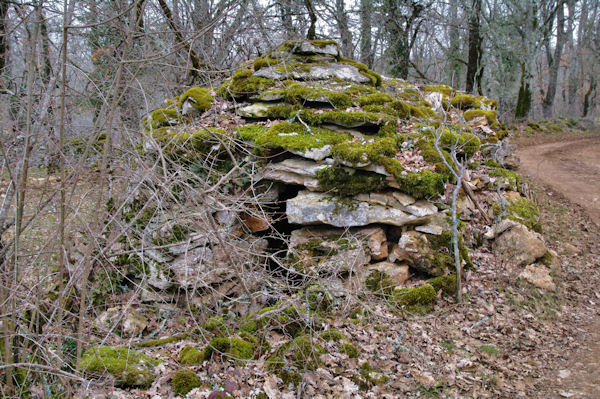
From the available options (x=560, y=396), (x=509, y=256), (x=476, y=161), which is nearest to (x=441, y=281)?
(x=509, y=256)

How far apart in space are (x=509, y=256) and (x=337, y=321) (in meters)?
3.32

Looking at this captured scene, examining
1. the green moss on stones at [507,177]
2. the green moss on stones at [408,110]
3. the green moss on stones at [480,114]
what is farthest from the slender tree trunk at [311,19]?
the green moss on stones at [507,177]

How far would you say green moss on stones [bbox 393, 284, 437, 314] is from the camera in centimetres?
550

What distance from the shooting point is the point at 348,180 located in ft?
20.8

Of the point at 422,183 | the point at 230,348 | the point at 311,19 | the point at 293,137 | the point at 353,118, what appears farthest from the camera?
the point at 311,19

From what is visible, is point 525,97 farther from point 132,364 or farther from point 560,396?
point 132,364

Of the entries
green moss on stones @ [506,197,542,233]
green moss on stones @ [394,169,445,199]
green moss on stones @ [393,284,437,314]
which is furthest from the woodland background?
green moss on stones @ [393,284,437,314]

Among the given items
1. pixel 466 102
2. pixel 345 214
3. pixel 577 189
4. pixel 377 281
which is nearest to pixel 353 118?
pixel 345 214

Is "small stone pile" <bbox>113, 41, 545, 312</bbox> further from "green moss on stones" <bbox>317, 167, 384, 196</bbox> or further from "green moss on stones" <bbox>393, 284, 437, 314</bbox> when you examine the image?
"green moss on stones" <bbox>393, 284, 437, 314</bbox>

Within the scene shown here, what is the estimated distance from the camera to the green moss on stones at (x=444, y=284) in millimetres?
5887

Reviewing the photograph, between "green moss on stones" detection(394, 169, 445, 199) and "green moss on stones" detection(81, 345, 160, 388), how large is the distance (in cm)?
418

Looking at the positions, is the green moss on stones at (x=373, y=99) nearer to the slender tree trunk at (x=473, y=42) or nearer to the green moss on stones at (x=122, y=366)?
the green moss on stones at (x=122, y=366)

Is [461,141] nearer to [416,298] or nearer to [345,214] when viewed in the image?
[345,214]

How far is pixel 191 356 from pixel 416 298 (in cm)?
311
